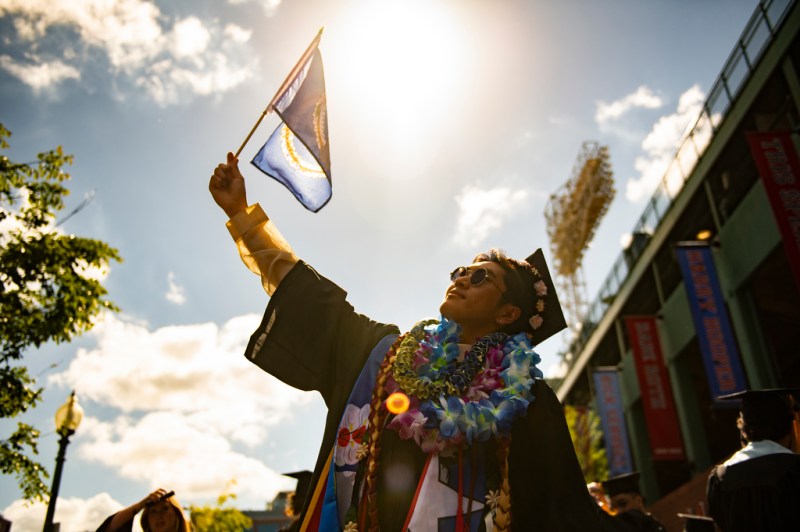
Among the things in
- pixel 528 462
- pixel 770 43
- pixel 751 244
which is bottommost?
pixel 528 462

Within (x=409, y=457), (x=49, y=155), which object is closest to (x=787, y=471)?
(x=409, y=457)

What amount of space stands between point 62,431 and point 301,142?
8765 mm

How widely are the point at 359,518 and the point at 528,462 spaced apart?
26.4 inches

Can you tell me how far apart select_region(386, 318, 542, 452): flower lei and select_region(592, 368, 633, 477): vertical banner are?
22427 millimetres

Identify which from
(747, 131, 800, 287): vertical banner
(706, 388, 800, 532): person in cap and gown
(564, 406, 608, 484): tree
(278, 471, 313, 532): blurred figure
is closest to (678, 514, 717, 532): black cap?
(706, 388, 800, 532): person in cap and gown

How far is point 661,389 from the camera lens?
66.4 feet

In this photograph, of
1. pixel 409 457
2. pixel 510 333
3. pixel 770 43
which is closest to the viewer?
pixel 409 457

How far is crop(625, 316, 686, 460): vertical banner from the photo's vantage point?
761 inches

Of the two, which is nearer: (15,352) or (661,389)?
(15,352)

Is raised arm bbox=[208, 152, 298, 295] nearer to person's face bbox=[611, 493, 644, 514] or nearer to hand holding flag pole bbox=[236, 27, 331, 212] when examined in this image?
hand holding flag pole bbox=[236, 27, 331, 212]

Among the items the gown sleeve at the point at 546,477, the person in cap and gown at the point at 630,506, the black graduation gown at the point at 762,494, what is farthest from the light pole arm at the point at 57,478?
the gown sleeve at the point at 546,477

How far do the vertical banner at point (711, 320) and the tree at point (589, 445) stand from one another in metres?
8.37

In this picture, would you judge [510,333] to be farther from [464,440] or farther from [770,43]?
[770,43]

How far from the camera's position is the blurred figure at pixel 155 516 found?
508 centimetres
